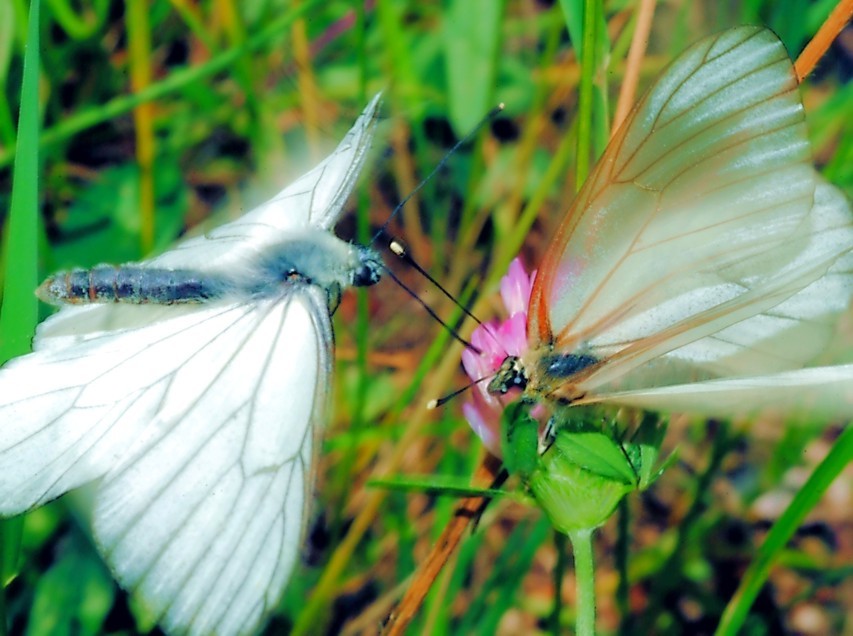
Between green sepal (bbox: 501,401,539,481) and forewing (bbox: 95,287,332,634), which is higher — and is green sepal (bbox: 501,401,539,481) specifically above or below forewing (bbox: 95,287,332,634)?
below

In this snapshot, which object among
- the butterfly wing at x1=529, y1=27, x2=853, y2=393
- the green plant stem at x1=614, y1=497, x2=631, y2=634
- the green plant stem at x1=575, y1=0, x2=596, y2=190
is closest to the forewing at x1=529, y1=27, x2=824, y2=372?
the butterfly wing at x1=529, y1=27, x2=853, y2=393

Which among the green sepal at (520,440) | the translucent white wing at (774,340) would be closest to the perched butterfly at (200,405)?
the green sepal at (520,440)

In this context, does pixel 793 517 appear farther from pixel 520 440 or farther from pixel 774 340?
pixel 520 440

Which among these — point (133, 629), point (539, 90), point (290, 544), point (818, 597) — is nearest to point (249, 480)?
point (290, 544)

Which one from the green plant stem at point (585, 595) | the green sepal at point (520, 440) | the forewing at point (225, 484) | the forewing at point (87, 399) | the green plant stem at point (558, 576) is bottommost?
the green plant stem at point (558, 576)

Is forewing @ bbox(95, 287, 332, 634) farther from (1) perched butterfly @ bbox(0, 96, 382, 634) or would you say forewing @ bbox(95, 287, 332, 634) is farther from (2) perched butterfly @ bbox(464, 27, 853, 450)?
(2) perched butterfly @ bbox(464, 27, 853, 450)

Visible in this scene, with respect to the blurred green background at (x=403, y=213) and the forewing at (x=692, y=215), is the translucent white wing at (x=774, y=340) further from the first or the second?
the blurred green background at (x=403, y=213)

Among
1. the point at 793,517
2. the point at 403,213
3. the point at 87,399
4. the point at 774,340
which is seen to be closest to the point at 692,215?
the point at 774,340
